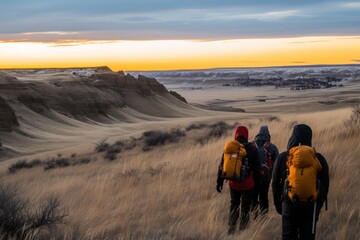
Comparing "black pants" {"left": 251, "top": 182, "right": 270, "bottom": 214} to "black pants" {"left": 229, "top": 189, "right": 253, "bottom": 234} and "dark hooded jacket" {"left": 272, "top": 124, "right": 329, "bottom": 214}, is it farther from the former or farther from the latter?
"dark hooded jacket" {"left": 272, "top": 124, "right": 329, "bottom": 214}

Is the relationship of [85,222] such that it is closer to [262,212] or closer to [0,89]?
[262,212]

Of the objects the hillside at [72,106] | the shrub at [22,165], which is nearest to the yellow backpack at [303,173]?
the shrub at [22,165]

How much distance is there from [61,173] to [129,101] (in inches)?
1900

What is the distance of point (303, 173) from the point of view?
4996 millimetres

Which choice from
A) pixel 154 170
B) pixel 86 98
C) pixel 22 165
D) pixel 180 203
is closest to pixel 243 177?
pixel 180 203

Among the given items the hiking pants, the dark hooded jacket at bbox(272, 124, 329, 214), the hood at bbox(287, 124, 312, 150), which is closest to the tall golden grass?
the hiking pants

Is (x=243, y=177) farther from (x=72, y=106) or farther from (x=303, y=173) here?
(x=72, y=106)

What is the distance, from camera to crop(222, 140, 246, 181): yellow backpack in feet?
20.7

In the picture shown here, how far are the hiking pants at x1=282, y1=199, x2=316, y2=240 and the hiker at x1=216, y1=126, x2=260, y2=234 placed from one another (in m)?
1.08

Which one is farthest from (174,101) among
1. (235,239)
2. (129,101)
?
(235,239)

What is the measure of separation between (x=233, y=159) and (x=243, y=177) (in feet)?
0.94

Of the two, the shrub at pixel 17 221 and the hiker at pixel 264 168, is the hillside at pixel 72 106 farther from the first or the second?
the hiker at pixel 264 168

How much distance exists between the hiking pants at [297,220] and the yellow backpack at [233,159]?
3.44 ft

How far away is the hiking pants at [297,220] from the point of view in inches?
209
